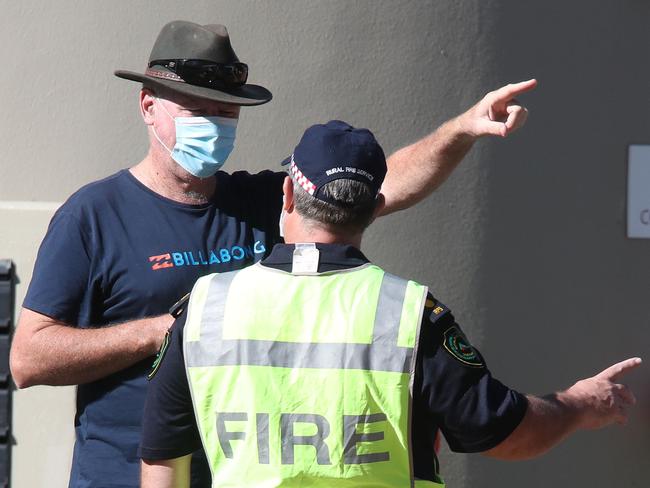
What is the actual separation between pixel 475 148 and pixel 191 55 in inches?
49.9

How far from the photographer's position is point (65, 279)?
9.21ft

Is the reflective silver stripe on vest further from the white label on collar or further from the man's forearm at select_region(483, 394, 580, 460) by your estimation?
the man's forearm at select_region(483, 394, 580, 460)

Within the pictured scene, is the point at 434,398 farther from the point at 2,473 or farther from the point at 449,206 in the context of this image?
Result: the point at 2,473

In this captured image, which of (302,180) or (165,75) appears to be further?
(165,75)

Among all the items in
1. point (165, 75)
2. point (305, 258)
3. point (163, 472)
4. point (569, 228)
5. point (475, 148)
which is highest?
point (165, 75)

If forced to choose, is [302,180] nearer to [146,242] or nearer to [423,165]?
[146,242]

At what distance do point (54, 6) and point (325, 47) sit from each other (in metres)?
0.99

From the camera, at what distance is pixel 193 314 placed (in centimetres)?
219

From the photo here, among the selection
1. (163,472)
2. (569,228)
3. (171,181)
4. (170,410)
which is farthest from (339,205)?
(569,228)

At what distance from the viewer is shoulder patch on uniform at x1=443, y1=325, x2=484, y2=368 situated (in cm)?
211

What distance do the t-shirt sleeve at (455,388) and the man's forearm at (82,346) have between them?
2.86 ft

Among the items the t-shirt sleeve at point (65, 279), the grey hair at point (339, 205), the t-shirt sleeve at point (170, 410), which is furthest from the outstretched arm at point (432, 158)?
the t-shirt sleeve at point (170, 410)

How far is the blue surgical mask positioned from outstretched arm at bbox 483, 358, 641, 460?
119 cm

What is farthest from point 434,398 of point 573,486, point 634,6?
point 634,6
